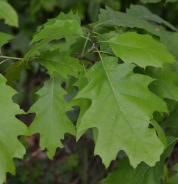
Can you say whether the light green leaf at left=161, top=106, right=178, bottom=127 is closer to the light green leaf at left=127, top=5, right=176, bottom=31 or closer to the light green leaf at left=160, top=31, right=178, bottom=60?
the light green leaf at left=160, top=31, right=178, bottom=60

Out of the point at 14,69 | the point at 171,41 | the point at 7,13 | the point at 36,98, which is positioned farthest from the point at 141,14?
the point at 36,98

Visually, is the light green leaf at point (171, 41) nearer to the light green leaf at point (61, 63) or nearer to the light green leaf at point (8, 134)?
the light green leaf at point (61, 63)

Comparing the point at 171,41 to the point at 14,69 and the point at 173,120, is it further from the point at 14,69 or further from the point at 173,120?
the point at 14,69

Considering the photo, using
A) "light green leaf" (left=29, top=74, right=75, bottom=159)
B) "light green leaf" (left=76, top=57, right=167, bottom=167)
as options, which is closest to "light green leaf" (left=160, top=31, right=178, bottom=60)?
"light green leaf" (left=76, top=57, right=167, bottom=167)

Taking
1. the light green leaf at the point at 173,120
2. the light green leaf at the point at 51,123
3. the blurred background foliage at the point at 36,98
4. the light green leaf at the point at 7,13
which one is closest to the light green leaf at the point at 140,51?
the light green leaf at the point at 51,123

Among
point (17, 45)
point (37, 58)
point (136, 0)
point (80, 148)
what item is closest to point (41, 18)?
point (17, 45)

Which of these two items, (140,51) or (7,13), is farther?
(7,13)
